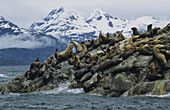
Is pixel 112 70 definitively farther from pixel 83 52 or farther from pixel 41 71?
pixel 41 71

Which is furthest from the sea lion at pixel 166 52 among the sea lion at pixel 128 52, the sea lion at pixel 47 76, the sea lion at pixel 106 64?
the sea lion at pixel 47 76

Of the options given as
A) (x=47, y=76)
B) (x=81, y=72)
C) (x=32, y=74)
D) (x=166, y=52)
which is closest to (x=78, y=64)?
(x=81, y=72)

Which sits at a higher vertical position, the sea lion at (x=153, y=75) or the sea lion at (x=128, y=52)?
the sea lion at (x=128, y=52)

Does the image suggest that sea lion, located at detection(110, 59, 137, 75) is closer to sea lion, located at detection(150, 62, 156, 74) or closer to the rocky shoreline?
the rocky shoreline

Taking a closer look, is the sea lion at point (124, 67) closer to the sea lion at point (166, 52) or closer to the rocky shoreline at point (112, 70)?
the rocky shoreline at point (112, 70)

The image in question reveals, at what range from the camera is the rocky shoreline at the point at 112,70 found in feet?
76.1

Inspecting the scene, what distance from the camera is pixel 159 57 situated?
2395cm

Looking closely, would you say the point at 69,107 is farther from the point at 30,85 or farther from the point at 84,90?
the point at 30,85

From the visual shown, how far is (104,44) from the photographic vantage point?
38344 mm

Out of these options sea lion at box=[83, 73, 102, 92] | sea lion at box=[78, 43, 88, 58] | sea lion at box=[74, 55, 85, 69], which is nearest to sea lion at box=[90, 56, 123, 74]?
sea lion at box=[83, 73, 102, 92]

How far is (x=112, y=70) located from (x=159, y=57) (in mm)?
4943

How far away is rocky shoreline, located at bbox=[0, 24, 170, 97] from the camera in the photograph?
23.2 m

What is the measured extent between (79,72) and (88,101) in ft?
27.0

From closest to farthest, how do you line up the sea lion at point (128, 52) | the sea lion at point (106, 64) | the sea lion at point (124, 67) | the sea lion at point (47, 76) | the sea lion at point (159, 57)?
the sea lion at point (159, 57) → the sea lion at point (124, 67) → the sea lion at point (106, 64) → the sea lion at point (128, 52) → the sea lion at point (47, 76)
